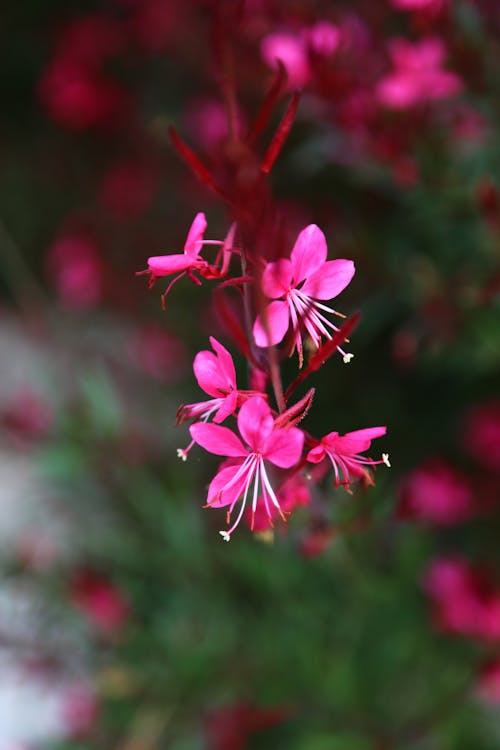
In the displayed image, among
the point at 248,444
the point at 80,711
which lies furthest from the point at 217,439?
the point at 80,711

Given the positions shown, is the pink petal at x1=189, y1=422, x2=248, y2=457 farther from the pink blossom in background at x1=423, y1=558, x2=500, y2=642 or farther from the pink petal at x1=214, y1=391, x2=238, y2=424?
the pink blossom in background at x1=423, y1=558, x2=500, y2=642

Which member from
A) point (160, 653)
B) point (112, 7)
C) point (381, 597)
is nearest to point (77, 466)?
point (160, 653)

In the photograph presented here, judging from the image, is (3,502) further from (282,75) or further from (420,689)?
(282,75)

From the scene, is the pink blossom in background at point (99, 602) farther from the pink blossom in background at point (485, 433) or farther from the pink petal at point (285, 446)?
the pink petal at point (285, 446)

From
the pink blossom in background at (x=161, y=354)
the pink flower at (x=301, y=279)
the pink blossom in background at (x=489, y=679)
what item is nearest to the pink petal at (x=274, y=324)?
the pink flower at (x=301, y=279)

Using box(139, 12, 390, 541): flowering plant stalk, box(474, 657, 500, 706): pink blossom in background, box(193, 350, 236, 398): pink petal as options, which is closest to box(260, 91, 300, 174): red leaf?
box(139, 12, 390, 541): flowering plant stalk

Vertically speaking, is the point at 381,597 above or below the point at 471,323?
below

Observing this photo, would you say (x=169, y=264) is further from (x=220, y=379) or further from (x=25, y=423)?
(x=25, y=423)
